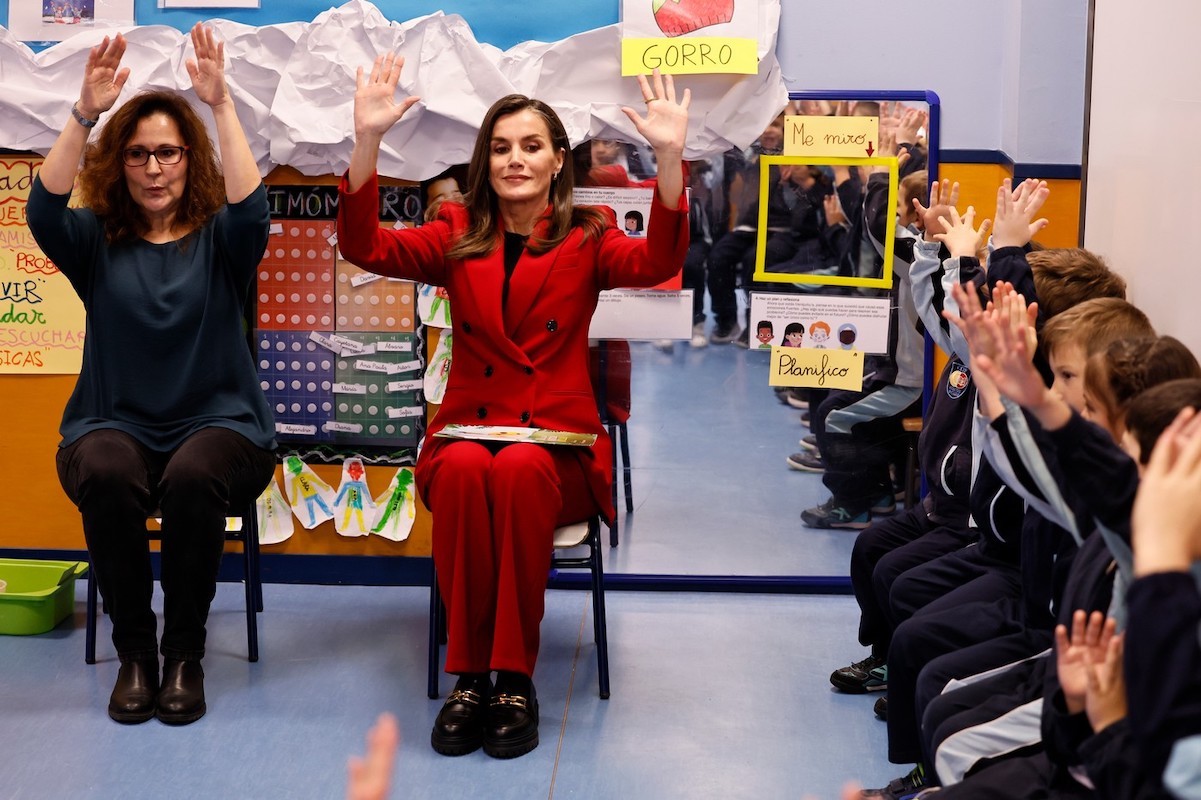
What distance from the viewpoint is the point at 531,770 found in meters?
2.42

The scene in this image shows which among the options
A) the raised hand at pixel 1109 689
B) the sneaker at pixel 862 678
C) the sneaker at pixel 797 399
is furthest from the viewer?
the sneaker at pixel 797 399

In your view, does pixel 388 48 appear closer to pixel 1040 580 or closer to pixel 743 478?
pixel 743 478

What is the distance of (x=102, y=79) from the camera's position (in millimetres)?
2686

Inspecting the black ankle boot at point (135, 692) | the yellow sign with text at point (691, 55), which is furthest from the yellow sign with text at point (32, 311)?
the yellow sign with text at point (691, 55)

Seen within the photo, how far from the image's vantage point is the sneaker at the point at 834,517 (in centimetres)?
342

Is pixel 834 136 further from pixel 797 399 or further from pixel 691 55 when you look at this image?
pixel 797 399

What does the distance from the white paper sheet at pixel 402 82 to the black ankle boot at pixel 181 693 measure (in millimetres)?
1274

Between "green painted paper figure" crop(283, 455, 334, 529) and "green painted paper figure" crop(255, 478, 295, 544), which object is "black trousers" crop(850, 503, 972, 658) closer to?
"green painted paper figure" crop(283, 455, 334, 529)

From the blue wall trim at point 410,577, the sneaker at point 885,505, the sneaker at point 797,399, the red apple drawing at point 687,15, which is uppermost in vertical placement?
the red apple drawing at point 687,15

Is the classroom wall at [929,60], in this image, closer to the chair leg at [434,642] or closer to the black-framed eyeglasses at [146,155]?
the black-framed eyeglasses at [146,155]

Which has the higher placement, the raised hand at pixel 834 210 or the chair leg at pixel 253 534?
the raised hand at pixel 834 210

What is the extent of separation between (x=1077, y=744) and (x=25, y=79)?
2903 millimetres

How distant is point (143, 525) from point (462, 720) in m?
0.81

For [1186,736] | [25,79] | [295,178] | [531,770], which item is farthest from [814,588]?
[25,79]
